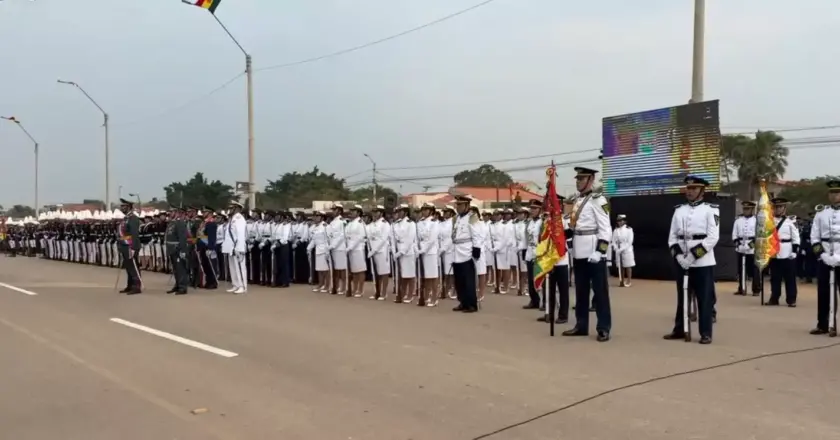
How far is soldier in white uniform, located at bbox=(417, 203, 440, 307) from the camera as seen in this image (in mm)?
13867

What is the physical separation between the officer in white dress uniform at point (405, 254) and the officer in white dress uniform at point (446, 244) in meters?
0.56

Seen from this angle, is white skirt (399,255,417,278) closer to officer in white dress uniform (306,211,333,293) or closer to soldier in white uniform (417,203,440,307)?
soldier in white uniform (417,203,440,307)

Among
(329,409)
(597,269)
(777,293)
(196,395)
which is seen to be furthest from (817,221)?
(196,395)

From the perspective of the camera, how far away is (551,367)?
7.73 metres

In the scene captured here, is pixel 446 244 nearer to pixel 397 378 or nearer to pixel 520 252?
pixel 520 252

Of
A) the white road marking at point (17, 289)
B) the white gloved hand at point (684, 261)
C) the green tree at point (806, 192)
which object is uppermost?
the green tree at point (806, 192)

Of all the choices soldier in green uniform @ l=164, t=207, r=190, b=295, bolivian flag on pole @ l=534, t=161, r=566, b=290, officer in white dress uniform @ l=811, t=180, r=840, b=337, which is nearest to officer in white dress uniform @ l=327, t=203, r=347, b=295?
soldier in green uniform @ l=164, t=207, r=190, b=295

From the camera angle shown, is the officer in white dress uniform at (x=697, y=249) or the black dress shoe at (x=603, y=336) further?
the black dress shoe at (x=603, y=336)

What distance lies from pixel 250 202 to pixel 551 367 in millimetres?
18619

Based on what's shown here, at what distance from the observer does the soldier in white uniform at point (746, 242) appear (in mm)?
15672

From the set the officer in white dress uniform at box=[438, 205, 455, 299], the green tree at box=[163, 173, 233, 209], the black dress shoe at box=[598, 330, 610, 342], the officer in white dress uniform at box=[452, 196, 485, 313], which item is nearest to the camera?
the black dress shoe at box=[598, 330, 610, 342]

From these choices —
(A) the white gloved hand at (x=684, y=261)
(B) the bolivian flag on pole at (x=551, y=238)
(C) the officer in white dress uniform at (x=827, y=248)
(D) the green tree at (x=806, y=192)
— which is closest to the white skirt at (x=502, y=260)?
(B) the bolivian flag on pole at (x=551, y=238)

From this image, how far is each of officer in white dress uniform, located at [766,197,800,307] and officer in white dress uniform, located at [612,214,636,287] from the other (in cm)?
415

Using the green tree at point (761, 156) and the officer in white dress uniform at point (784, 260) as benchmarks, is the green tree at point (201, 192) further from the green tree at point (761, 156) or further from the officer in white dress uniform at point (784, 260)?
the officer in white dress uniform at point (784, 260)
